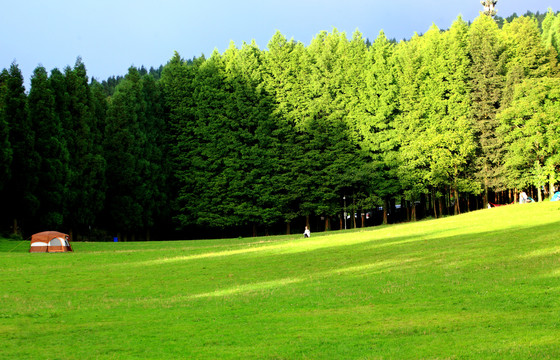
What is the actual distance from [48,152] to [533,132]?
48.1 metres

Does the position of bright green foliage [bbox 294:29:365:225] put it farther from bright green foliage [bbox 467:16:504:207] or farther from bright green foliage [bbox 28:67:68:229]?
bright green foliage [bbox 28:67:68:229]

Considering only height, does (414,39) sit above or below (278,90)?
above

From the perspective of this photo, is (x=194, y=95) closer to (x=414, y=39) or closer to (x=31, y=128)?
(x=31, y=128)

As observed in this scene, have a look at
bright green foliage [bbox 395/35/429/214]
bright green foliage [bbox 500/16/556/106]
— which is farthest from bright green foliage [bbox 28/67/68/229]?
bright green foliage [bbox 500/16/556/106]

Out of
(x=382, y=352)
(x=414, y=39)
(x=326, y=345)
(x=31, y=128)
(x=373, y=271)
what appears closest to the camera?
(x=382, y=352)

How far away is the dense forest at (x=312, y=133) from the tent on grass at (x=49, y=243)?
12.6m

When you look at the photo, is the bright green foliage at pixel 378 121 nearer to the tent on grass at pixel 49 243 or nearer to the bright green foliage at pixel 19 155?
the tent on grass at pixel 49 243

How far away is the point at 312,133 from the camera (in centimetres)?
6838

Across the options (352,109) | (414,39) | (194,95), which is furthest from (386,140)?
(194,95)

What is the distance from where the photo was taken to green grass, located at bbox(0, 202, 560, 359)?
12.8 m

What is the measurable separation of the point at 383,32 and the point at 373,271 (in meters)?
52.3

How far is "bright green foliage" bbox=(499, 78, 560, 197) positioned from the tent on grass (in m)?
44.4

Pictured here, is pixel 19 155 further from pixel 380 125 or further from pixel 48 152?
pixel 380 125

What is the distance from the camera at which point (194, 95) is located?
236 ft
